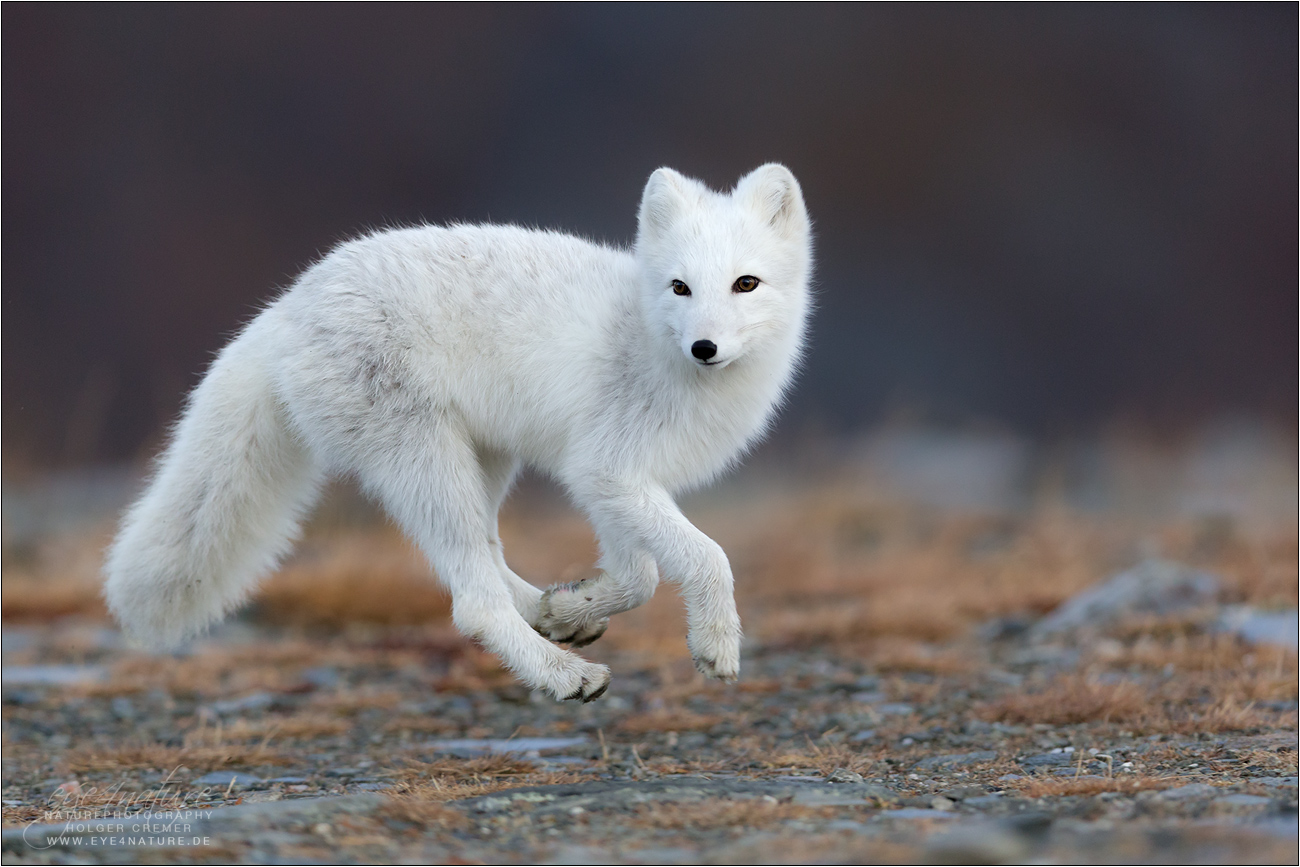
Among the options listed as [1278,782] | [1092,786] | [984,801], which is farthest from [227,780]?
[1278,782]

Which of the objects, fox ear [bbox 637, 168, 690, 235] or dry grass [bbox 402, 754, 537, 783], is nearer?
dry grass [bbox 402, 754, 537, 783]

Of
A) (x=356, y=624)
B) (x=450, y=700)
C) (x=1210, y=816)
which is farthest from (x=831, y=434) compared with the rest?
(x=1210, y=816)

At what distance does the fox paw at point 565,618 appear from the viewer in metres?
3.63

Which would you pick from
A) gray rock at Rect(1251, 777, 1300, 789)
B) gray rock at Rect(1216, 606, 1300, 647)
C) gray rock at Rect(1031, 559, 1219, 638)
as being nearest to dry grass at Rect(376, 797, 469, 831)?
gray rock at Rect(1251, 777, 1300, 789)

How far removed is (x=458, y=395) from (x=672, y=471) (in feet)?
2.20

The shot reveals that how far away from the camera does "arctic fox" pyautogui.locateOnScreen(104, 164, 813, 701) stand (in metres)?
3.43

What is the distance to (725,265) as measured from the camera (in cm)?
327

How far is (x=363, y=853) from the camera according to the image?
2.41 m

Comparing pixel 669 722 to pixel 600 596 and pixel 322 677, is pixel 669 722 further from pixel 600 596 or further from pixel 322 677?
pixel 322 677

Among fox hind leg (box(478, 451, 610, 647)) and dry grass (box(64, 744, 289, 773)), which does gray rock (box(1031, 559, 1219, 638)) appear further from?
dry grass (box(64, 744, 289, 773))

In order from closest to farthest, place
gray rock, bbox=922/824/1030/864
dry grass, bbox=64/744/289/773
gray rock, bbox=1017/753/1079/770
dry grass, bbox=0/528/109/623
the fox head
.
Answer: gray rock, bbox=922/824/1030/864
the fox head
gray rock, bbox=1017/753/1079/770
dry grass, bbox=64/744/289/773
dry grass, bbox=0/528/109/623

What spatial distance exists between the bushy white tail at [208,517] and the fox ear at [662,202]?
1.25 metres

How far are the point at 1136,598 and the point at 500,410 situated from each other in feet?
10.8

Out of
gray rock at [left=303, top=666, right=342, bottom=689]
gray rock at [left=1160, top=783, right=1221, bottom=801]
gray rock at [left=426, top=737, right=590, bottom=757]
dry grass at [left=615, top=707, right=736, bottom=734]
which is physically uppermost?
gray rock at [left=1160, top=783, right=1221, bottom=801]
